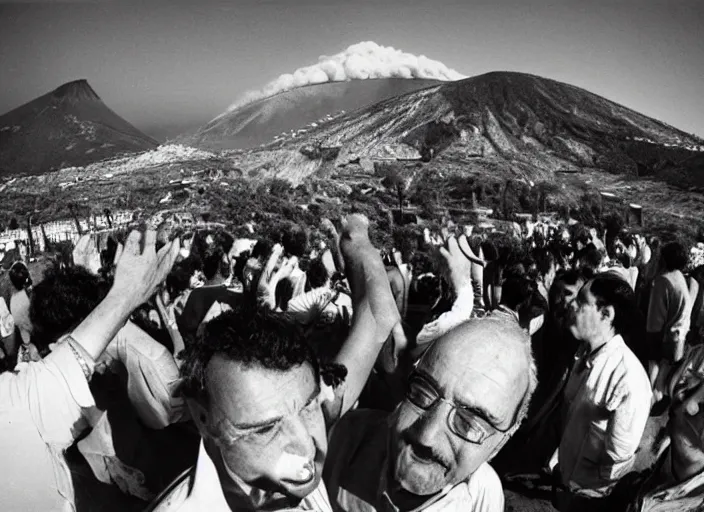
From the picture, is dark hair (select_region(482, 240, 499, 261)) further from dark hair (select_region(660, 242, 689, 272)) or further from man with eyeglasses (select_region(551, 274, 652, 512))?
man with eyeglasses (select_region(551, 274, 652, 512))

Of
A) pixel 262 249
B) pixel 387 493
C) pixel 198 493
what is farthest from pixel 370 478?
pixel 262 249

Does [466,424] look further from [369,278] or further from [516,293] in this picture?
[516,293]

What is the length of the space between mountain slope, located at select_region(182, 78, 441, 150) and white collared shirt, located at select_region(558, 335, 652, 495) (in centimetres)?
315

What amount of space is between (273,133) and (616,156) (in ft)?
13.2

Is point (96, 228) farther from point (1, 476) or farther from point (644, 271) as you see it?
point (644, 271)

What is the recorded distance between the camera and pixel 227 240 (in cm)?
484

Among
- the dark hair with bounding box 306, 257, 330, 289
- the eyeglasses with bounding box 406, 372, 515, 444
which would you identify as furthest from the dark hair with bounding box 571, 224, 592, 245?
the eyeglasses with bounding box 406, 372, 515, 444

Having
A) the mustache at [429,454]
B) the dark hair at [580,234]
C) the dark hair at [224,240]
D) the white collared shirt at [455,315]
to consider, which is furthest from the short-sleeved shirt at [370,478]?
the dark hair at [580,234]

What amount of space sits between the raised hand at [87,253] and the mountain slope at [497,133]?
1544mm

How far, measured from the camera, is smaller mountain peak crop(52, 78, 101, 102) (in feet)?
13.0

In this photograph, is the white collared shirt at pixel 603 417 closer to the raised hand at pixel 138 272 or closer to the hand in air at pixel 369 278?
the hand in air at pixel 369 278

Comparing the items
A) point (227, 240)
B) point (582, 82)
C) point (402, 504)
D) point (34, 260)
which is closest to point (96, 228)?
point (34, 260)

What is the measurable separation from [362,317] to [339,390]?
316 millimetres

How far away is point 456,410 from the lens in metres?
1.42
